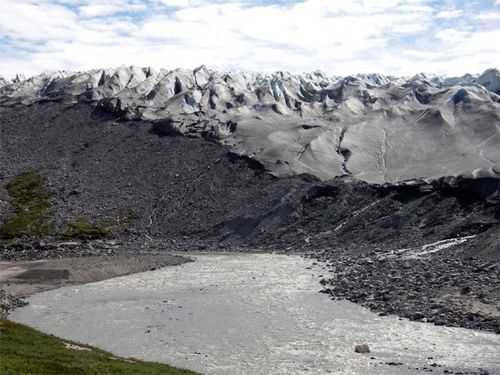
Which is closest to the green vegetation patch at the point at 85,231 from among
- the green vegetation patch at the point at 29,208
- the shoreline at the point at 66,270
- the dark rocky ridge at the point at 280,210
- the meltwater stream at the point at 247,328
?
the dark rocky ridge at the point at 280,210

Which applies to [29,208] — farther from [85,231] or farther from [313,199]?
[313,199]

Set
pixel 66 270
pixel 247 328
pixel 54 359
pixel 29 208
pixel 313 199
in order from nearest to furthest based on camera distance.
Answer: pixel 54 359 → pixel 247 328 → pixel 66 270 → pixel 313 199 → pixel 29 208

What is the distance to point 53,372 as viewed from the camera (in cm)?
3825

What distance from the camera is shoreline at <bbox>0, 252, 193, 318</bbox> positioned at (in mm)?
93125

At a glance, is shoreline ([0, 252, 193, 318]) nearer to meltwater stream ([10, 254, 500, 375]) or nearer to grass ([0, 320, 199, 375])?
meltwater stream ([10, 254, 500, 375])

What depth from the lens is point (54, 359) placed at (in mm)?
43562

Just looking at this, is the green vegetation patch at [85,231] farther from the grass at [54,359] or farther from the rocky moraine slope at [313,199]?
the grass at [54,359]

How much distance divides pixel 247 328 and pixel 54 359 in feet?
85.6

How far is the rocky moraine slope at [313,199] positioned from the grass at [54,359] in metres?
34.8

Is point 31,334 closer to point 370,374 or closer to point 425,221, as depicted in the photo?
point 370,374

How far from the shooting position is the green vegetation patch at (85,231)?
136 meters

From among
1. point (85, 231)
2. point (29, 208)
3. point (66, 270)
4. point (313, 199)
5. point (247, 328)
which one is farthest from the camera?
point (29, 208)

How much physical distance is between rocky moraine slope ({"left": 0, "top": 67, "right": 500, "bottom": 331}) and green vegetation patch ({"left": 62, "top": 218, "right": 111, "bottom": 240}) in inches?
16.9

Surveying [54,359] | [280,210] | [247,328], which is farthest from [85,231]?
[54,359]
